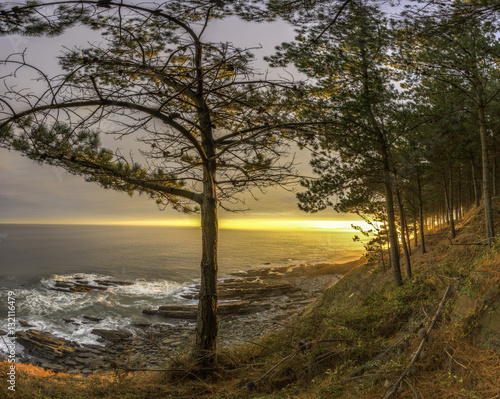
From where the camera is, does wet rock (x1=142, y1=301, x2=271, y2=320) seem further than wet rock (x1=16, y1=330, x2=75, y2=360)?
Yes

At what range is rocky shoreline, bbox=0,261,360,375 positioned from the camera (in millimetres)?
15833

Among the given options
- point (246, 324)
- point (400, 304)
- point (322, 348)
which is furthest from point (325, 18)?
point (246, 324)

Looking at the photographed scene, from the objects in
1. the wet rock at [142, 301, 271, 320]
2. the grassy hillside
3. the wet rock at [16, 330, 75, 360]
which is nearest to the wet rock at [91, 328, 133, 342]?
the wet rock at [16, 330, 75, 360]

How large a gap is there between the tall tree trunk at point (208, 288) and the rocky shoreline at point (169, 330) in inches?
63.4

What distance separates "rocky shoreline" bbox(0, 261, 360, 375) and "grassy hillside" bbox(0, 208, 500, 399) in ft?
3.50

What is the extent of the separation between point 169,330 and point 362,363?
19.4 meters

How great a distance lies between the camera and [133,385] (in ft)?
15.5

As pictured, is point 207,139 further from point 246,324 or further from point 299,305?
point 299,305

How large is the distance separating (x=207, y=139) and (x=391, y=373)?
5165mm

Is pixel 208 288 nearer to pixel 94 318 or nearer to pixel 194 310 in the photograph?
pixel 194 310

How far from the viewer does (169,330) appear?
21125 mm

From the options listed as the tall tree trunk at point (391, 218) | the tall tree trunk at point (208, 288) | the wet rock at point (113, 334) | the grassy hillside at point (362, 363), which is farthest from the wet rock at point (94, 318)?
the tall tree trunk at point (391, 218)

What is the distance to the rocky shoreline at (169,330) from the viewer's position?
51.9 ft

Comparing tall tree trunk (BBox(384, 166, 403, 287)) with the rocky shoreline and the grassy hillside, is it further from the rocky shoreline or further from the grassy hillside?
the rocky shoreline
